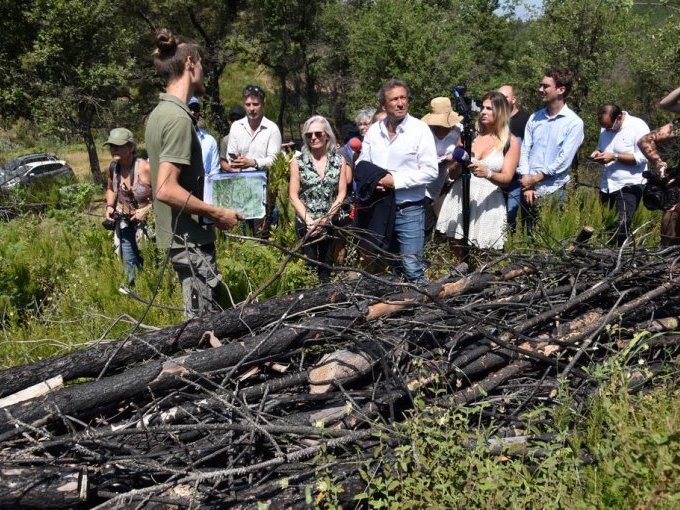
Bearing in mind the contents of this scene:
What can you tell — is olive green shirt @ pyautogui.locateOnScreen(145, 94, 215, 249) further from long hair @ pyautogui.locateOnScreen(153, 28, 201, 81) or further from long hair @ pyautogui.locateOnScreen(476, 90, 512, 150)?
long hair @ pyautogui.locateOnScreen(476, 90, 512, 150)

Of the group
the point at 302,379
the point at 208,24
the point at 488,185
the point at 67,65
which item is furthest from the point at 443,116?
the point at 208,24

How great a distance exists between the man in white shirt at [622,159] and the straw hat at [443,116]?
140cm

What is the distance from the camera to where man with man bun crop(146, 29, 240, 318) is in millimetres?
3211

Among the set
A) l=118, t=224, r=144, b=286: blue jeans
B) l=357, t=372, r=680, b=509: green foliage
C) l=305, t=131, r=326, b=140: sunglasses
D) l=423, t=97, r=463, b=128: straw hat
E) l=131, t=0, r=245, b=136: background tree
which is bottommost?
l=357, t=372, r=680, b=509: green foliage

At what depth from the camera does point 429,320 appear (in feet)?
10.4

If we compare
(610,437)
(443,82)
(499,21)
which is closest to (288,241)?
(610,437)

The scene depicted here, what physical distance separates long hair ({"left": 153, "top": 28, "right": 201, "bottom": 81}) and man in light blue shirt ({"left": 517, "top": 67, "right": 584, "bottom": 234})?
3.29 metres

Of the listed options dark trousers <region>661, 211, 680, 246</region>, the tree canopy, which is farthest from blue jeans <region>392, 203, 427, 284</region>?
the tree canopy

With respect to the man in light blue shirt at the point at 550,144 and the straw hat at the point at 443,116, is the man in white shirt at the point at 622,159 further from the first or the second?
the straw hat at the point at 443,116

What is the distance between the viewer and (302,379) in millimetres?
2861

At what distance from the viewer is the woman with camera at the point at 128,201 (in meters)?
5.39

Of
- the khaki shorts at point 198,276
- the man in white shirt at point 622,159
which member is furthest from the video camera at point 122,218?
the man in white shirt at point 622,159

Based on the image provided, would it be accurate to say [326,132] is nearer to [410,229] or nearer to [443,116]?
[410,229]

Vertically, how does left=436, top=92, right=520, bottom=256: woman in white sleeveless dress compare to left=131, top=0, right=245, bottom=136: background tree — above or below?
below
